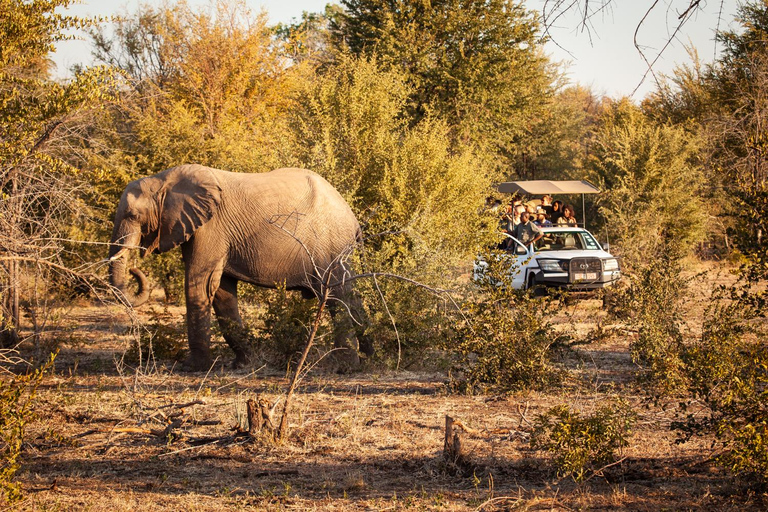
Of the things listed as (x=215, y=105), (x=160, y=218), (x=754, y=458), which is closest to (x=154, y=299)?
(x=215, y=105)

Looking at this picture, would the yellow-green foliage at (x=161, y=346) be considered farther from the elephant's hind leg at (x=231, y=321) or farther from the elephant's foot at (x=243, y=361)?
the elephant's foot at (x=243, y=361)

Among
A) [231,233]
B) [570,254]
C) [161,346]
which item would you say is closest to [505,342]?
[231,233]

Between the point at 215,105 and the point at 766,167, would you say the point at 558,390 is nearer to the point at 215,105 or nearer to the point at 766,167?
the point at 766,167

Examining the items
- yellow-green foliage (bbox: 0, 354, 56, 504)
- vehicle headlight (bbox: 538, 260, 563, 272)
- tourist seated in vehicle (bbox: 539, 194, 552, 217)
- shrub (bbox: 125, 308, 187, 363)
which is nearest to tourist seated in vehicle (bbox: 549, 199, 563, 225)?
tourist seated in vehicle (bbox: 539, 194, 552, 217)

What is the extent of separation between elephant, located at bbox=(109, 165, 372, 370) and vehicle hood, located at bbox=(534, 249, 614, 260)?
22.8ft

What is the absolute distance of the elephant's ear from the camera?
10508 mm

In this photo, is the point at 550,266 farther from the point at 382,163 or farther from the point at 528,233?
the point at 382,163

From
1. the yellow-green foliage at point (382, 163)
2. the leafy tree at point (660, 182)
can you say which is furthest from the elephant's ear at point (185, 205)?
the leafy tree at point (660, 182)

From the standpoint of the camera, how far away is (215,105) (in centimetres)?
2638

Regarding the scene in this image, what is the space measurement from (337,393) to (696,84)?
2742cm

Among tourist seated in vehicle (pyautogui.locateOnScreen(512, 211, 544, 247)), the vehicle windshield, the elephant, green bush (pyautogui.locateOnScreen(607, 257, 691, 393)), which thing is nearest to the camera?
green bush (pyautogui.locateOnScreen(607, 257, 691, 393))

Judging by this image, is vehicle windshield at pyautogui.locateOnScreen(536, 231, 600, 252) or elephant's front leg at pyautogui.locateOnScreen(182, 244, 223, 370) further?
vehicle windshield at pyautogui.locateOnScreen(536, 231, 600, 252)

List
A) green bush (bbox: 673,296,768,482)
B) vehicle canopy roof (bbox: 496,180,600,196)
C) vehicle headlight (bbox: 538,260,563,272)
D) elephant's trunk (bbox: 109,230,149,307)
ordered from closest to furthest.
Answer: green bush (bbox: 673,296,768,482) → elephant's trunk (bbox: 109,230,149,307) → vehicle headlight (bbox: 538,260,563,272) → vehicle canopy roof (bbox: 496,180,600,196)

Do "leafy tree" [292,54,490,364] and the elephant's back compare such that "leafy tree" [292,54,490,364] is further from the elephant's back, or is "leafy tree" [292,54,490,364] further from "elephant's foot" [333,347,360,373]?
"elephant's foot" [333,347,360,373]
